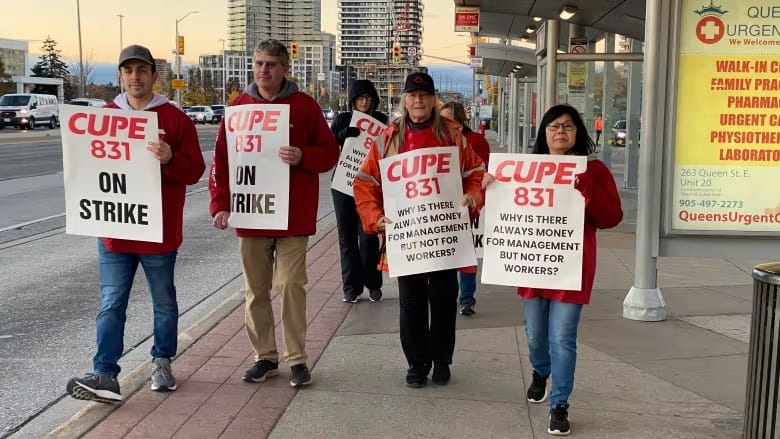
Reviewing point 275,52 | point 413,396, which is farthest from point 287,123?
point 413,396

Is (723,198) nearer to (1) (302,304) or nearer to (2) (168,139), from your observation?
(1) (302,304)

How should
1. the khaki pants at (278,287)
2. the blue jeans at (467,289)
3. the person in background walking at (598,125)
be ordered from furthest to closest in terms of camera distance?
the person in background walking at (598,125), the blue jeans at (467,289), the khaki pants at (278,287)

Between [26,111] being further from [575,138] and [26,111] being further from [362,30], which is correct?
[362,30]

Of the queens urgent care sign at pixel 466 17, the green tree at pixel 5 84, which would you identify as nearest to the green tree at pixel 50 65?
the green tree at pixel 5 84

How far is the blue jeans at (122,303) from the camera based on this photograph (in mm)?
4738

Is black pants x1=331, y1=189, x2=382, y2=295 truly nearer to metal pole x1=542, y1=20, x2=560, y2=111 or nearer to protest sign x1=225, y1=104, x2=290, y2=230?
protest sign x1=225, y1=104, x2=290, y2=230

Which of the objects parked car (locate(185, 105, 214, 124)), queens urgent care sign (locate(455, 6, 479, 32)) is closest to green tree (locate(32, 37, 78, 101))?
parked car (locate(185, 105, 214, 124))

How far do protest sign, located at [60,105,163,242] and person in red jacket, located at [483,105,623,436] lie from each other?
6.38 ft

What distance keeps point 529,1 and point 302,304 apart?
22.9ft

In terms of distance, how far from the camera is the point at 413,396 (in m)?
4.90

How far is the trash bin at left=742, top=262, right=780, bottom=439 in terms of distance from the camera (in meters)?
3.45

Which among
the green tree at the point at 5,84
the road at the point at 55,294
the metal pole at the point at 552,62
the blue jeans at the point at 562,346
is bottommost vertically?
the road at the point at 55,294

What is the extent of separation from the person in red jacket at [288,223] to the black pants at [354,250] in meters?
2.30

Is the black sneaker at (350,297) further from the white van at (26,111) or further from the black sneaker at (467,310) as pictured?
the white van at (26,111)
